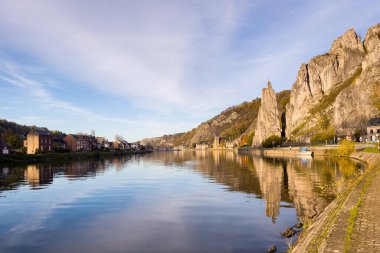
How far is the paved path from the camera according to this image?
11977mm

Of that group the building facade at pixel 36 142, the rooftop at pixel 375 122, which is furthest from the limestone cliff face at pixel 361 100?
the building facade at pixel 36 142

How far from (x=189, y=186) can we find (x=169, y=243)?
27.9 meters

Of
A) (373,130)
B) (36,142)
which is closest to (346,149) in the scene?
(373,130)

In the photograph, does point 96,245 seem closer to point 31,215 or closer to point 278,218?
point 31,215

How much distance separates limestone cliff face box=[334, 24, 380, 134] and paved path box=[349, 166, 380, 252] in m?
146

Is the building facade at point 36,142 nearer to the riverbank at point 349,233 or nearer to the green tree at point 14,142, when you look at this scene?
the green tree at point 14,142

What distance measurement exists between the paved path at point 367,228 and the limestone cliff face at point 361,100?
145845 mm

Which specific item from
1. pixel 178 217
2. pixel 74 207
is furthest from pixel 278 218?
pixel 74 207

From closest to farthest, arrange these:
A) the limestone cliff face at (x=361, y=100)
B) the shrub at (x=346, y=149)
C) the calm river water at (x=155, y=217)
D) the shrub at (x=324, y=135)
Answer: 1. the calm river water at (x=155, y=217)
2. the shrub at (x=346, y=149)
3. the limestone cliff face at (x=361, y=100)
4. the shrub at (x=324, y=135)

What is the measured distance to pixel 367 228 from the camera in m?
14.5

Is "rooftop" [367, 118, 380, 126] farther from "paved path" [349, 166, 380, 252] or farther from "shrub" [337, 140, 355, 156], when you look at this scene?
"paved path" [349, 166, 380, 252]

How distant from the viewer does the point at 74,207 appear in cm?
3269

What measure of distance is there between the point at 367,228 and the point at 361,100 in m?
163

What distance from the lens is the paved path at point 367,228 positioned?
11977 millimetres
